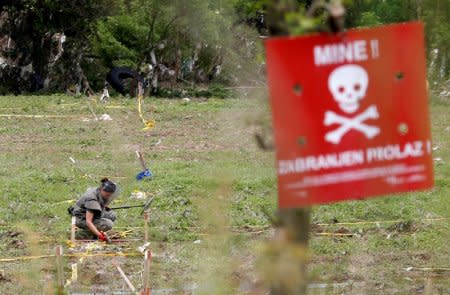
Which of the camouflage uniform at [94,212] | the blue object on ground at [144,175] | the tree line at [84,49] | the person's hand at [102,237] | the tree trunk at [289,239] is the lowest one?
the person's hand at [102,237]

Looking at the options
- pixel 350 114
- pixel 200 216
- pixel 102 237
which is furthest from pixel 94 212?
pixel 350 114

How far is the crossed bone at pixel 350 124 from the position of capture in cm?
270

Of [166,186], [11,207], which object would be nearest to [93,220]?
[11,207]

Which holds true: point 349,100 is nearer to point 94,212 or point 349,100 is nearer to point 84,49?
point 94,212

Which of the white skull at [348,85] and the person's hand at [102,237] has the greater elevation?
the white skull at [348,85]

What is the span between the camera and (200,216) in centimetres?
442

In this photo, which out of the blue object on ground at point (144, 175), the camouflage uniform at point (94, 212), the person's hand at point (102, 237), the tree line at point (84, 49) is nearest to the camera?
the person's hand at point (102, 237)

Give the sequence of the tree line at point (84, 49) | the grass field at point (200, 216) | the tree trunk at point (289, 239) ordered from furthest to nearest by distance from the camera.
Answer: the tree line at point (84, 49) < the grass field at point (200, 216) < the tree trunk at point (289, 239)

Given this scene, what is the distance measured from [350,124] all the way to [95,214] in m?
7.86

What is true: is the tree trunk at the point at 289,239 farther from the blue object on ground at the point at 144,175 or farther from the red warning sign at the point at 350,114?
the blue object on ground at the point at 144,175

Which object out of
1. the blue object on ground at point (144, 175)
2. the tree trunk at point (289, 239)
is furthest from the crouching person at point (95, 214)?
the tree trunk at point (289, 239)

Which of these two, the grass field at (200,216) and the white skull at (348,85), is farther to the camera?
the grass field at (200,216)

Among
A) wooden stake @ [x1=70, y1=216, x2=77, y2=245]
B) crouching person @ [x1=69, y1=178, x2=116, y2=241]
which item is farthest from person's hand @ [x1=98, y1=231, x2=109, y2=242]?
wooden stake @ [x1=70, y1=216, x2=77, y2=245]

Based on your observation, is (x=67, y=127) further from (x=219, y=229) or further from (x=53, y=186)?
(x=219, y=229)
